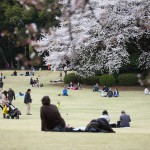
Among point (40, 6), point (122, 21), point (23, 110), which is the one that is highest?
point (122, 21)

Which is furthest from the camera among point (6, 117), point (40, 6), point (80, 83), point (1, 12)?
point (1, 12)

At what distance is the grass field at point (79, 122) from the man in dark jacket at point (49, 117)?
13.2 inches

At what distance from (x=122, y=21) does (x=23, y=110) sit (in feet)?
46.4

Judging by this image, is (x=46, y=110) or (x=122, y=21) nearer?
(x=46, y=110)

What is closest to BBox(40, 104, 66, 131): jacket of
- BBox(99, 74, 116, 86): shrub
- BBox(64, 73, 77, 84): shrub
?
BBox(99, 74, 116, 86): shrub

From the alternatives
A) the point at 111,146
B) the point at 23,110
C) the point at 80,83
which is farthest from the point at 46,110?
the point at 80,83

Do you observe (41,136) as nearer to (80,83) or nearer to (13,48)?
(80,83)

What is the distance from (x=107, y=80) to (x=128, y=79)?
1771 millimetres

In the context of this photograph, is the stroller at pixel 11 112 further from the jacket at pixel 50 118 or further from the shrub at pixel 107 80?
the shrub at pixel 107 80

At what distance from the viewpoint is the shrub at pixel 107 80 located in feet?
129

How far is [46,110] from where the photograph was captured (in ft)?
36.2

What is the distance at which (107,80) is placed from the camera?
39406mm

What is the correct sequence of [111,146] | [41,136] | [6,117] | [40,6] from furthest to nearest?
[6,117]
[41,136]
[111,146]
[40,6]

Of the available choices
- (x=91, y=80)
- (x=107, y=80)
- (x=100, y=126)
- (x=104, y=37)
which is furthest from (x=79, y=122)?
(x=91, y=80)
